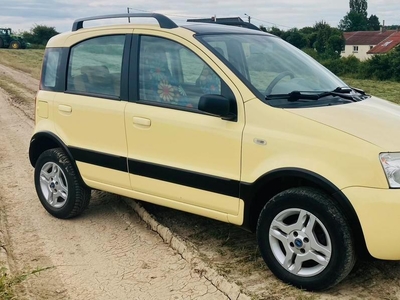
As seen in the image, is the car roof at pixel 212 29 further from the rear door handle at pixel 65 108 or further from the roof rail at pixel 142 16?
the rear door handle at pixel 65 108

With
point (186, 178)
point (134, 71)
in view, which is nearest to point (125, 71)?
point (134, 71)

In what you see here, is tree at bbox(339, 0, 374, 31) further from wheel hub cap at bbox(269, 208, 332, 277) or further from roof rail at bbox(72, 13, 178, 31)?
wheel hub cap at bbox(269, 208, 332, 277)

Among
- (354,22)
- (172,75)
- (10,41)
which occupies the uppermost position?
(354,22)

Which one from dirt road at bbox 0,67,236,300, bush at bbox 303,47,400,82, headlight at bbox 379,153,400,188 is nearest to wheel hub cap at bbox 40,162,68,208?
dirt road at bbox 0,67,236,300

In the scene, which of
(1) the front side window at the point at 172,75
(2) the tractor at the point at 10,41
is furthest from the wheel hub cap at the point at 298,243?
(2) the tractor at the point at 10,41

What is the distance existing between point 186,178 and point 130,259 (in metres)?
0.84

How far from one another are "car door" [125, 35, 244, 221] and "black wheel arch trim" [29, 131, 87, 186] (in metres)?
0.86

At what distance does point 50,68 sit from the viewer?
5234mm

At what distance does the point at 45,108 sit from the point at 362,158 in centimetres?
324

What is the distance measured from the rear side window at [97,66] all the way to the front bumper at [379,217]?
228 cm

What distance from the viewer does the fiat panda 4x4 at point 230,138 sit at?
10.9 ft

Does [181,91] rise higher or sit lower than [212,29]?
lower

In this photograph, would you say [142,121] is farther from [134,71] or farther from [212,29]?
[212,29]

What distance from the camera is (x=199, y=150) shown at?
155 inches
